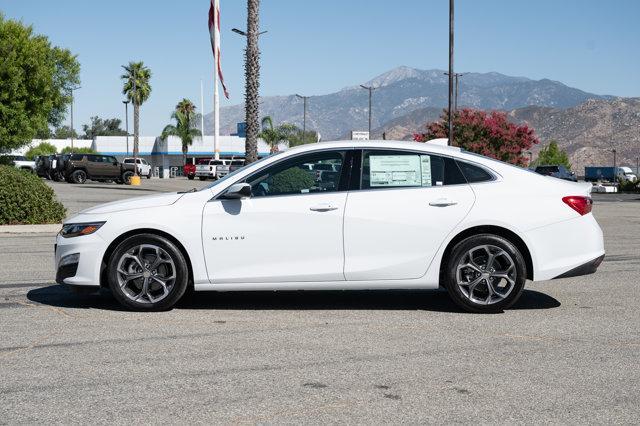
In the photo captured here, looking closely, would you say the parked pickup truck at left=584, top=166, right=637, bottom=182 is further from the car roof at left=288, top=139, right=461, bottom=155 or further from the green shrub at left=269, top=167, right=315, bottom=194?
the green shrub at left=269, top=167, right=315, bottom=194

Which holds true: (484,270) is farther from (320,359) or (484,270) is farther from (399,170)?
(320,359)

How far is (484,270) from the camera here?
781 centimetres

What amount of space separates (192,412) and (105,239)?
3418 mm

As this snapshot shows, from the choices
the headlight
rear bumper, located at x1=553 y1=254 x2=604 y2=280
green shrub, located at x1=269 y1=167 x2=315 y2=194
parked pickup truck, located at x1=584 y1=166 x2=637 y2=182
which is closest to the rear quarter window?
rear bumper, located at x1=553 y1=254 x2=604 y2=280

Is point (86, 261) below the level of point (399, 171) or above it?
below

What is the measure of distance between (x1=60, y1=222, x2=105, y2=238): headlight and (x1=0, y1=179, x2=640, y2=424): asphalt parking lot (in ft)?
2.42

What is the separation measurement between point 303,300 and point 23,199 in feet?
36.0

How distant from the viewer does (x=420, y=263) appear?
25.7 feet

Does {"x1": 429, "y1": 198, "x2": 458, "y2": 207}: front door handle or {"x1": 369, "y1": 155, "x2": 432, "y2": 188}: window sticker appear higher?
{"x1": 369, "y1": 155, "x2": 432, "y2": 188}: window sticker

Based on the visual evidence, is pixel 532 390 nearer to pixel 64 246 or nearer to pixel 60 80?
pixel 64 246

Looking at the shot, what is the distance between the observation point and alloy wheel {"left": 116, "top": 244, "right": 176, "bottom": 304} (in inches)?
307

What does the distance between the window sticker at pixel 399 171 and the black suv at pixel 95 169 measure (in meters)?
44.6

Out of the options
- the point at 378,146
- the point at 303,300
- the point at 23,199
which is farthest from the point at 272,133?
the point at 378,146

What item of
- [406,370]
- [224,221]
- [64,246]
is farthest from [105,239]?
[406,370]
